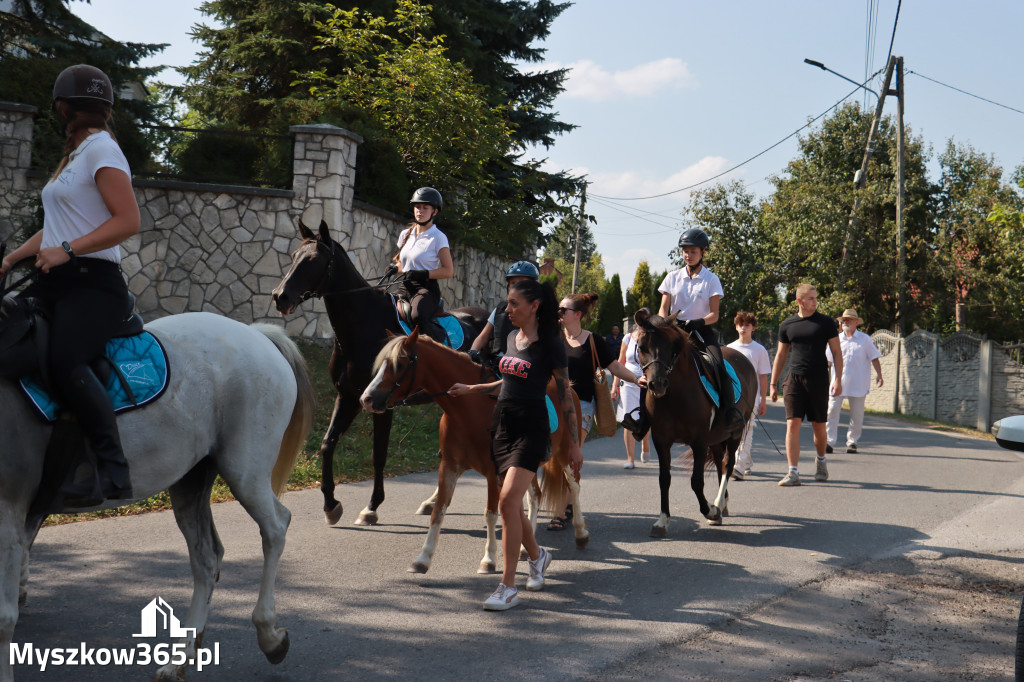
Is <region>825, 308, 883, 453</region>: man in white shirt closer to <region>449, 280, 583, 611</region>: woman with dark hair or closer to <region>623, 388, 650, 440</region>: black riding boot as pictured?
<region>623, 388, 650, 440</region>: black riding boot

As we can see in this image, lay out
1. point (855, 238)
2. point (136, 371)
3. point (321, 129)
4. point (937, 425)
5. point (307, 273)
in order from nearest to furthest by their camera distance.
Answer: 1. point (136, 371)
2. point (307, 273)
3. point (321, 129)
4. point (937, 425)
5. point (855, 238)

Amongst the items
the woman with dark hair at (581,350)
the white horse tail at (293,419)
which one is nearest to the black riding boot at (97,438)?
the white horse tail at (293,419)

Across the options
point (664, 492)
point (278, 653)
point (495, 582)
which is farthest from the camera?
point (664, 492)

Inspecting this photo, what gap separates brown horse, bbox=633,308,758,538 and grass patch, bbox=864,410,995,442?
13.0 meters

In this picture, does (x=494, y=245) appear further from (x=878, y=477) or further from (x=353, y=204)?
(x=878, y=477)

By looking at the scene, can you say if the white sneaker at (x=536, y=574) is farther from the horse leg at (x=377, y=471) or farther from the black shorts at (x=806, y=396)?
the black shorts at (x=806, y=396)

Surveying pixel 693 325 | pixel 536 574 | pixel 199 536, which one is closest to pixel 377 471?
pixel 536 574

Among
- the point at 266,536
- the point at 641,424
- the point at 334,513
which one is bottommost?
the point at 334,513

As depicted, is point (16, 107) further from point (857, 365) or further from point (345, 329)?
point (857, 365)

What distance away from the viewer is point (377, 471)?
762 centimetres

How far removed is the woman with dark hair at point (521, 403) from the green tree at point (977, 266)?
24.2m

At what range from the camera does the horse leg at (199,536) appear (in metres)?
4.36

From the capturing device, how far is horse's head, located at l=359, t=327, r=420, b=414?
18.9ft

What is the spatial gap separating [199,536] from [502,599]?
1882 mm
